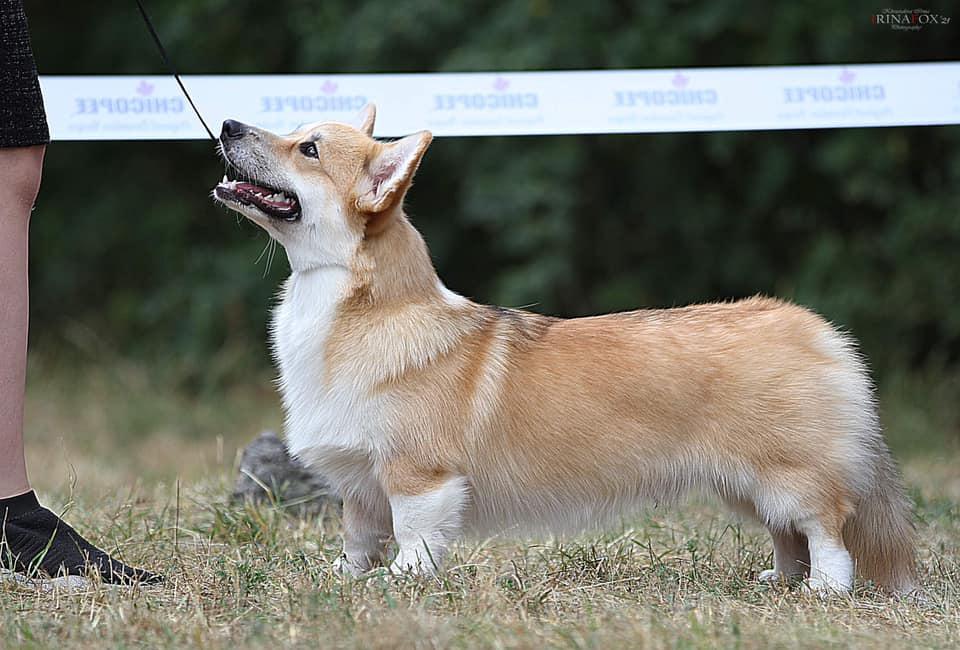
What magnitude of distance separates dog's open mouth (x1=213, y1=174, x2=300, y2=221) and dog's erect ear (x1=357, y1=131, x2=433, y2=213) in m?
0.23

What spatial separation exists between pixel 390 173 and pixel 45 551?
1596 mm

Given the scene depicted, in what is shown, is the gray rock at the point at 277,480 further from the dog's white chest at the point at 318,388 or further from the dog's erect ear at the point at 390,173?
the dog's erect ear at the point at 390,173

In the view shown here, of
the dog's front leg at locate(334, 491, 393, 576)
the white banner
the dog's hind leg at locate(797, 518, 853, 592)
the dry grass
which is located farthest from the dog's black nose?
the dog's hind leg at locate(797, 518, 853, 592)

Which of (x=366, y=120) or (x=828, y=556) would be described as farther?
(x=366, y=120)

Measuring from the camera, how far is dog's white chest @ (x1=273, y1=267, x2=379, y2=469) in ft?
12.3

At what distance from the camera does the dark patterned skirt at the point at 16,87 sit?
3.71m

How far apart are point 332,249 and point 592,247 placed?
20.4 feet

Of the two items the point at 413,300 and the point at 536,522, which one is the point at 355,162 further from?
the point at 536,522

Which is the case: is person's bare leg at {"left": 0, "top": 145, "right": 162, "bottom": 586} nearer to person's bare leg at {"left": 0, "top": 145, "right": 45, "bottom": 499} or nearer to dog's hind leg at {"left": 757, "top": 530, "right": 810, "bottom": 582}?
person's bare leg at {"left": 0, "top": 145, "right": 45, "bottom": 499}

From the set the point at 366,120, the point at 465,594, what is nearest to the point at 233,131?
the point at 366,120

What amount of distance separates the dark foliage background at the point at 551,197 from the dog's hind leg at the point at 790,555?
4878 millimetres

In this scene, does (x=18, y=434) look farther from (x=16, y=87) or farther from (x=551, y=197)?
(x=551, y=197)

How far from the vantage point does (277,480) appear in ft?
17.8

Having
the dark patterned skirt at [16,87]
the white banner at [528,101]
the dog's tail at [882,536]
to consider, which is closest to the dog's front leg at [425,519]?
the dog's tail at [882,536]
